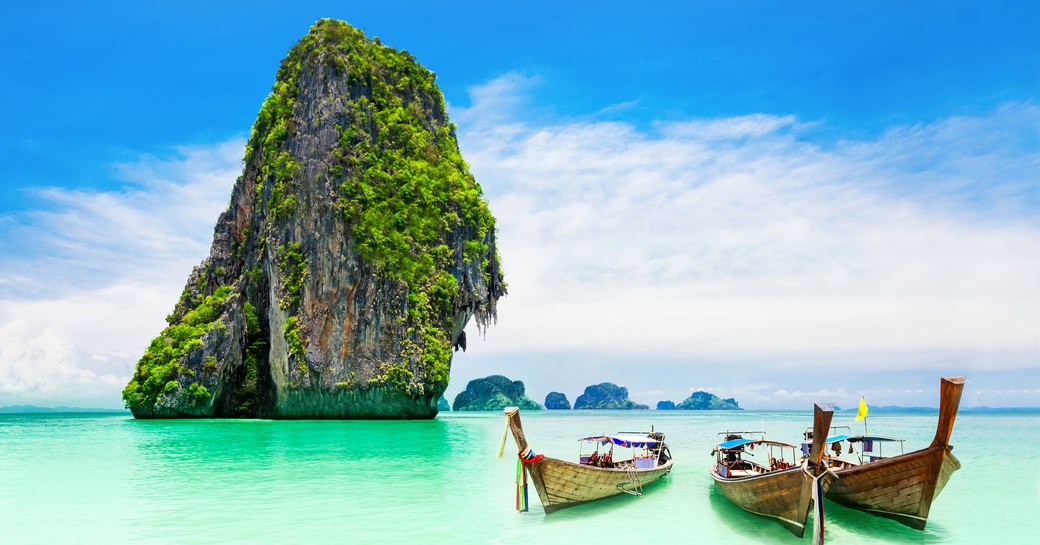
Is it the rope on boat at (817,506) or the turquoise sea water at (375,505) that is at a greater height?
the rope on boat at (817,506)

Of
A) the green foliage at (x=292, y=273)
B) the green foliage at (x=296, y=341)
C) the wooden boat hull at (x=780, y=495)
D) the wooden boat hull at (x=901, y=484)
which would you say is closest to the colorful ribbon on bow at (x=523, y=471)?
the wooden boat hull at (x=780, y=495)

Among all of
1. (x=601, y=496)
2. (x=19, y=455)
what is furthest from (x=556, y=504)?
(x=19, y=455)

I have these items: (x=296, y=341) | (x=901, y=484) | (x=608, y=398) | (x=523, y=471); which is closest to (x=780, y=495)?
(x=901, y=484)

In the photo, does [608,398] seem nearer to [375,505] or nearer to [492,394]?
[492,394]

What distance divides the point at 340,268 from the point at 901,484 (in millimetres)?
35345

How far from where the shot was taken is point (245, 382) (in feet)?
154

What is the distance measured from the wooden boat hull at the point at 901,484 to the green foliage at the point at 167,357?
4219cm

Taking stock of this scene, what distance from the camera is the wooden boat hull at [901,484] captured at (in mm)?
10797

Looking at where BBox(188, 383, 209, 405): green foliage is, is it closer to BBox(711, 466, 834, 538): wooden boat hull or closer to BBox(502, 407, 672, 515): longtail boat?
BBox(502, 407, 672, 515): longtail boat

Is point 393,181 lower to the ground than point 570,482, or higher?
higher

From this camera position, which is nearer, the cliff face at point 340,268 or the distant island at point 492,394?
the cliff face at point 340,268

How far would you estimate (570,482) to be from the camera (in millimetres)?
12234

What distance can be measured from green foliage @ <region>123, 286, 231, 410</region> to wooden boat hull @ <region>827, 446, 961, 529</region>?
42192 mm

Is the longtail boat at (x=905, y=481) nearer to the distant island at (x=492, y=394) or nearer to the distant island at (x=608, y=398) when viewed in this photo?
the distant island at (x=492, y=394)
